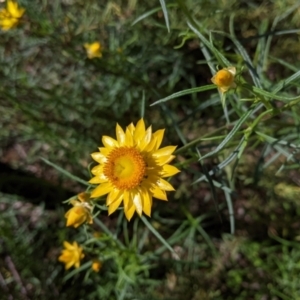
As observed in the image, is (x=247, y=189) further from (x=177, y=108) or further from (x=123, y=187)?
(x=123, y=187)

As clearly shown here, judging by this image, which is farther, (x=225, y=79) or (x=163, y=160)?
(x=163, y=160)

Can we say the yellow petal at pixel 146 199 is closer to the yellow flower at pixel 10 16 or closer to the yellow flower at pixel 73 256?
the yellow flower at pixel 73 256

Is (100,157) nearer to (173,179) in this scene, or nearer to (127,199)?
(127,199)

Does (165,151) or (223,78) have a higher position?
(223,78)

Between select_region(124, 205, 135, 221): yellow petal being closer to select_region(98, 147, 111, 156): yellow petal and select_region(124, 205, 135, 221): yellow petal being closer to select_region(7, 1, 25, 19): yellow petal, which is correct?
select_region(98, 147, 111, 156): yellow petal

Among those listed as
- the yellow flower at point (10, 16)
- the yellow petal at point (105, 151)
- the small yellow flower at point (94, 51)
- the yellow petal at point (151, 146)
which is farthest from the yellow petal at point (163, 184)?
the yellow flower at point (10, 16)

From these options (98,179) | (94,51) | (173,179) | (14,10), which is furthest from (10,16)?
(173,179)

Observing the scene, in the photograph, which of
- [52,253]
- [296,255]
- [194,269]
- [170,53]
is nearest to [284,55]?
[170,53]
